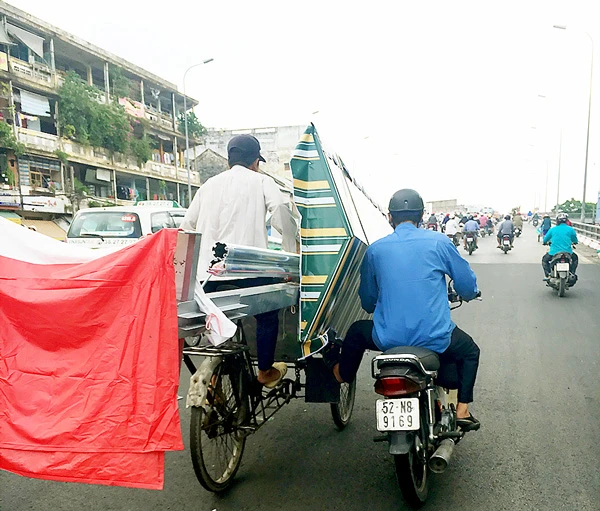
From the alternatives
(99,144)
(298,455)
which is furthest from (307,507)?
(99,144)

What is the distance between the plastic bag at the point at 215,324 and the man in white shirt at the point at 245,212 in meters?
0.82

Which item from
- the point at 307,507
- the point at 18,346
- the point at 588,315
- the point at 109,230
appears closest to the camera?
the point at 18,346

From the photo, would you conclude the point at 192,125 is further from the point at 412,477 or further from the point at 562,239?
the point at 412,477

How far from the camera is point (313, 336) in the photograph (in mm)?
2957

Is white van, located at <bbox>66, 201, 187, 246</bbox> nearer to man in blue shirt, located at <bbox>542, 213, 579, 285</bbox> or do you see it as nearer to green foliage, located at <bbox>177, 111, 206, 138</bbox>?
man in blue shirt, located at <bbox>542, 213, 579, 285</bbox>

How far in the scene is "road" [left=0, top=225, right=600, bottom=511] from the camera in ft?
9.71

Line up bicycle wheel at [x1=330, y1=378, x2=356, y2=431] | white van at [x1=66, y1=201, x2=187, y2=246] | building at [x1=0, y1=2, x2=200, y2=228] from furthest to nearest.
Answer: building at [x1=0, y1=2, x2=200, y2=228] → white van at [x1=66, y1=201, x2=187, y2=246] → bicycle wheel at [x1=330, y1=378, x2=356, y2=431]

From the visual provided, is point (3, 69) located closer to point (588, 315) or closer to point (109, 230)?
point (109, 230)

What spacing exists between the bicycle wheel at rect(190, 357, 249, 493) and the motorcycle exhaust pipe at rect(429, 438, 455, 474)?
1108 mm

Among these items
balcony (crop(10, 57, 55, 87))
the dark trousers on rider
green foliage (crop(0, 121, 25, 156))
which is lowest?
the dark trousers on rider

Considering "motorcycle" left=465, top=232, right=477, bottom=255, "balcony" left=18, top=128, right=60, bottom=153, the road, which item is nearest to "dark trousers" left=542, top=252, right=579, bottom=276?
the road

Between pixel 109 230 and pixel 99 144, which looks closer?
pixel 109 230

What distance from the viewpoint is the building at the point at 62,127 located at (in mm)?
23406

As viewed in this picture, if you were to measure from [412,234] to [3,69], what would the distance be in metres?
25.6
